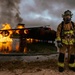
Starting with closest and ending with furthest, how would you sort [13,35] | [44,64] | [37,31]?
[44,64], [37,31], [13,35]

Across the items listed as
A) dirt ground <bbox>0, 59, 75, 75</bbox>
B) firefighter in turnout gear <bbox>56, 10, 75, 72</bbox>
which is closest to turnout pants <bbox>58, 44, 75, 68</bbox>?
firefighter in turnout gear <bbox>56, 10, 75, 72</bbox>

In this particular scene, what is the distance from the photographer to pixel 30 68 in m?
11.0

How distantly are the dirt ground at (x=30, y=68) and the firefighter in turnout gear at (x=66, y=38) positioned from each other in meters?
0.46

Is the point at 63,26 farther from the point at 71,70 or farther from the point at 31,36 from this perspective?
the point at 31,36

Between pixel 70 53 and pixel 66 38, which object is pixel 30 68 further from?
pixel 66 38

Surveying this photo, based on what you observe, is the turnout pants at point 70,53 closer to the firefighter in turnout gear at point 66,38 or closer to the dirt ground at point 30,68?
the firefighter in turnout gear at point 66,38

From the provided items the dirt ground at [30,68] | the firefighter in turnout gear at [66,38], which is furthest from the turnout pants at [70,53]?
the dirt ground at [30,68]

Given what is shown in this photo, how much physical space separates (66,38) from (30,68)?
2294mm

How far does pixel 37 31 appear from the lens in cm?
2394

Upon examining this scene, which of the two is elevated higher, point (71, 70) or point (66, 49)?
point (66, 49)

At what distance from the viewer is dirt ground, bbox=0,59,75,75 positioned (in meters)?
10.2

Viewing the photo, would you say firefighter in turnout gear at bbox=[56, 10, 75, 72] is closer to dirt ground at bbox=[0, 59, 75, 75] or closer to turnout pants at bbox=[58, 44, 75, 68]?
turnout pants at bbox=[58, 44, 75, 68]

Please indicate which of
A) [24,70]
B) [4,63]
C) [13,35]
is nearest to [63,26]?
[24,70]

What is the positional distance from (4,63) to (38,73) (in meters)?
2.90
